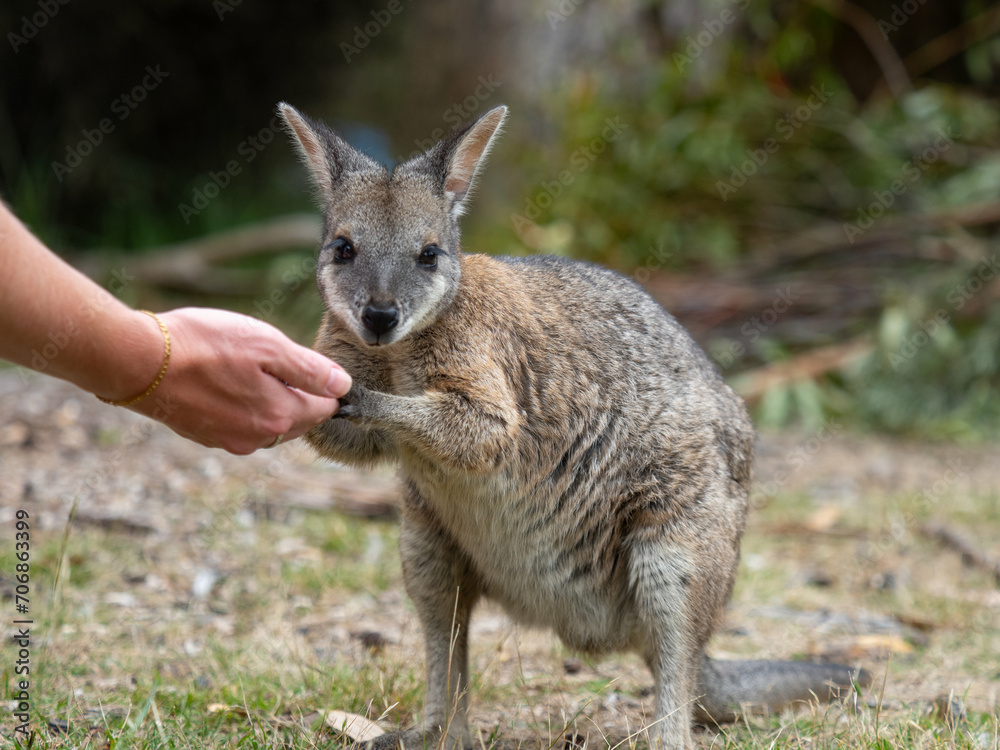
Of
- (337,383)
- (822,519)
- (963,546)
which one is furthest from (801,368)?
(337,383)

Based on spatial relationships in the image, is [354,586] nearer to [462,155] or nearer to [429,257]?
[429,257]

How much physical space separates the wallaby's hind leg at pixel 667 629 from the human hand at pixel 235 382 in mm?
1127

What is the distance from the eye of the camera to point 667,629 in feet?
9.91

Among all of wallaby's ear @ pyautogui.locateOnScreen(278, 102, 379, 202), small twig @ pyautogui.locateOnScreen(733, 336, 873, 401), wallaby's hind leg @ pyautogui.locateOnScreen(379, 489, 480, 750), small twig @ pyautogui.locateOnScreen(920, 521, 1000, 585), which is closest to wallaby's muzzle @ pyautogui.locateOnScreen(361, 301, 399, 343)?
wallaby's ear @ pyautogui.locateOnScreen(278, 102, 379, 202)

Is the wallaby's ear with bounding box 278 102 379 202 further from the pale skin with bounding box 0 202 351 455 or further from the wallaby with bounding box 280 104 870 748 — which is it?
the pale skin with bounding box 0 202 351 455

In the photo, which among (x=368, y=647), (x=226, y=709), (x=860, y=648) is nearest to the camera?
(x=226, y=709)

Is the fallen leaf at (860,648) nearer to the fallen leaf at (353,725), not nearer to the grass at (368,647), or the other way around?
the grass at (368,647)

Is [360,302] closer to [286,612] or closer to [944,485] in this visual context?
[286,612]

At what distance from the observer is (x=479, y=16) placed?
1030 cm

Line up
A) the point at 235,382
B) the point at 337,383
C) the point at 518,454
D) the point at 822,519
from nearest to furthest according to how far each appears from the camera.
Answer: the point at 235,382 → the point at 337,383 → the point at 518,454 → the point at 822,519

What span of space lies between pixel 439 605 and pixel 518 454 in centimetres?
57

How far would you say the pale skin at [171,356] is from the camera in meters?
2.12

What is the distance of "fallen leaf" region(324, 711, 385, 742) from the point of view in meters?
2.90

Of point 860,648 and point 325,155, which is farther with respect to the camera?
point 860,648
